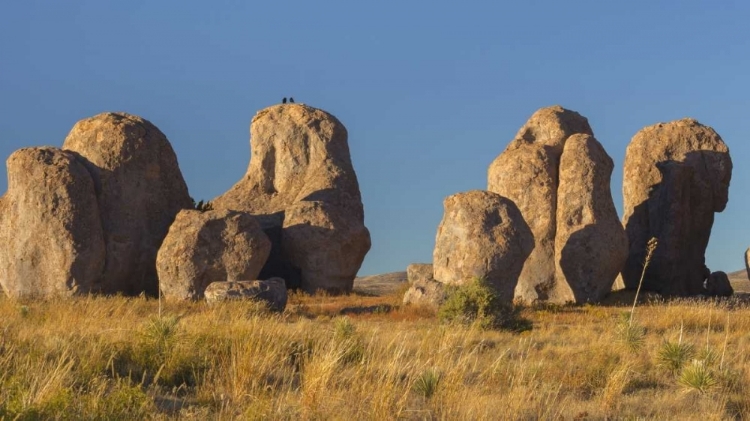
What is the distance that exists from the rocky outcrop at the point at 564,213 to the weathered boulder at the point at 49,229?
11.2 m

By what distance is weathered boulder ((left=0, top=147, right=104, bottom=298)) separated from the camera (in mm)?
23000

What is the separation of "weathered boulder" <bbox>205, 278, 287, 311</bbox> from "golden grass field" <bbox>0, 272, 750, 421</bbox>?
5239 millimetres

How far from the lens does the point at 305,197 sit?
3038 centimetres

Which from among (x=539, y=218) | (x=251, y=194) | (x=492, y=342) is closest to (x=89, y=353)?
(x=492, y=342)

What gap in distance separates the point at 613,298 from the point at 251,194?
40.2 ft

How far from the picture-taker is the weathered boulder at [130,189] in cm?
2458

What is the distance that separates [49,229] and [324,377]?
16810 mm

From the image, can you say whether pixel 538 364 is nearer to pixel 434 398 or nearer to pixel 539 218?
pixel 434 398

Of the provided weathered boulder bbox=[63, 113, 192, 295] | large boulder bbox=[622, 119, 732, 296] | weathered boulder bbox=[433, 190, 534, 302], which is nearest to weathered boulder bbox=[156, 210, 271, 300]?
weathered boulder bbox=[63, 113, 192, 295]

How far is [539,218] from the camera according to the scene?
87.9 feet

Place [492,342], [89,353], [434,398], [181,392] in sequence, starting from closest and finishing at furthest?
[434,398] < [181,392] < [89,353] < [492,342]

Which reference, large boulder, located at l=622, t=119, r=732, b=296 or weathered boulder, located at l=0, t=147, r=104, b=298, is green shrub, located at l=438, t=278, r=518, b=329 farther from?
large boulder, located at l=622, t=119, r=732, b=296

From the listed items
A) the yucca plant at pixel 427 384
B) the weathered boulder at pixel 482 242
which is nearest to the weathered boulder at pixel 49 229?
the weathered boulder at pixel 482 242

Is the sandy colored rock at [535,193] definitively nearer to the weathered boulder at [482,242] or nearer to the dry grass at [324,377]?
the weathered boulder at [482,242]
